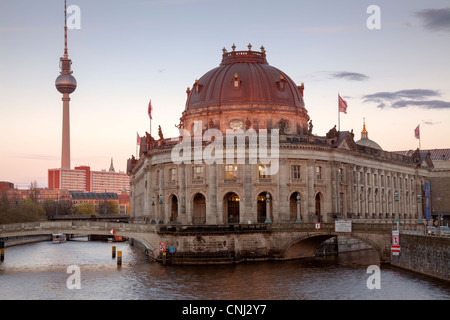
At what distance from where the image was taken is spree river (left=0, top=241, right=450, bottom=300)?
54.1 m

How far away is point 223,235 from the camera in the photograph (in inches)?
2913

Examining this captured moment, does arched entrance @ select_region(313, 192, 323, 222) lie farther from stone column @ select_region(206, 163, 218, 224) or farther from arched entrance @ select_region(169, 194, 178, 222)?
arched entrance @ select_region(169, 194, 178, 222)

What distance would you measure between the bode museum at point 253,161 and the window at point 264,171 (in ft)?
0.47

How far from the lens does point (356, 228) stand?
74.0 meters

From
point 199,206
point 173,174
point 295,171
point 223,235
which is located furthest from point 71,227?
point 295,171

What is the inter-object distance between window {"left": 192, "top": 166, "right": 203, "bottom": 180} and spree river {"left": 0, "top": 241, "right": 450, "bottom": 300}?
1557 centimetres

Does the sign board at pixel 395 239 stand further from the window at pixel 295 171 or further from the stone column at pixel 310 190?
the window at pixel 295 171

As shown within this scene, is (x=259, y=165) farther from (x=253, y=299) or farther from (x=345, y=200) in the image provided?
Result: (x=253, y=299)

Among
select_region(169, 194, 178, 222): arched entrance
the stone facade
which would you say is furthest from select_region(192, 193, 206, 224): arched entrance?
select_region(169, 194, 178, 222): arched entrance

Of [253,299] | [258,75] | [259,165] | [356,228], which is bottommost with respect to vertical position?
[253,299]

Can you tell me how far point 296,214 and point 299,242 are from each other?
14.9m

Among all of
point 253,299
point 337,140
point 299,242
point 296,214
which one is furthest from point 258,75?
point 253,299

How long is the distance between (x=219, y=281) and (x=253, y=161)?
3006cm

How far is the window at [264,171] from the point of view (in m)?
89.2
